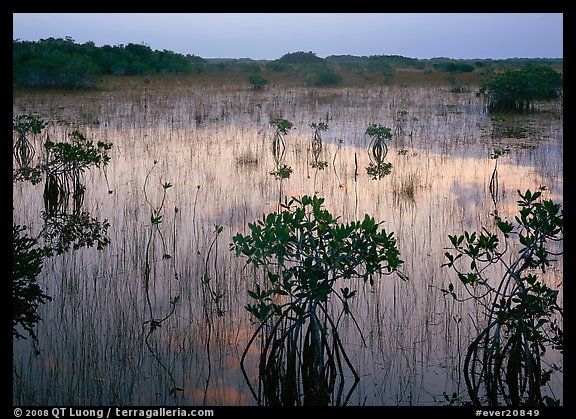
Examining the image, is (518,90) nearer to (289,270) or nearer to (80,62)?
(289,270)

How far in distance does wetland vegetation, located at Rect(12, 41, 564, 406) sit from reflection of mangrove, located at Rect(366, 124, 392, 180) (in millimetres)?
66

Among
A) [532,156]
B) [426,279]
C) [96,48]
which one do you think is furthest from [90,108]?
[96,48]

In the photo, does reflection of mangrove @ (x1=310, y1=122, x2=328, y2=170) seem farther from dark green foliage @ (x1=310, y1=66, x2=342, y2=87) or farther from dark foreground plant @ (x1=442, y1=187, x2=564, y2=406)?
dark green foliage @ (x1=310, y1=66, x2=342, y2=87)

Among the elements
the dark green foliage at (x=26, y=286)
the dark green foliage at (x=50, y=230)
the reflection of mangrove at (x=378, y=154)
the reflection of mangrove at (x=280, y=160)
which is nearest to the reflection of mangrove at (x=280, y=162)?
the reflection of mangrove at (x=280, y=160)

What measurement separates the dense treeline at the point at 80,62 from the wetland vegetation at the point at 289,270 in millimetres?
12631

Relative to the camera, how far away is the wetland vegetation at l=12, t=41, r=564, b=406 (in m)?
4.29

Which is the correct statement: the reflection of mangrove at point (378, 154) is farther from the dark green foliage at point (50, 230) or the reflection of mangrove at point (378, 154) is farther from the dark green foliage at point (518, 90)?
the dark green foliage at point (518, 90)

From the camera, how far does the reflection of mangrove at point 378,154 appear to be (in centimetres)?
1095

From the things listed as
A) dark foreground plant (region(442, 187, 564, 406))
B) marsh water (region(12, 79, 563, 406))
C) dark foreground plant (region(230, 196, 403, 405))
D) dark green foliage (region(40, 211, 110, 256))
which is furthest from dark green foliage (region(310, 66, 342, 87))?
dark foreground plant (region(230, 196, 403, 405))

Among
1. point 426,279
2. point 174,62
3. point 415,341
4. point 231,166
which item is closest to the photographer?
point 415,341
